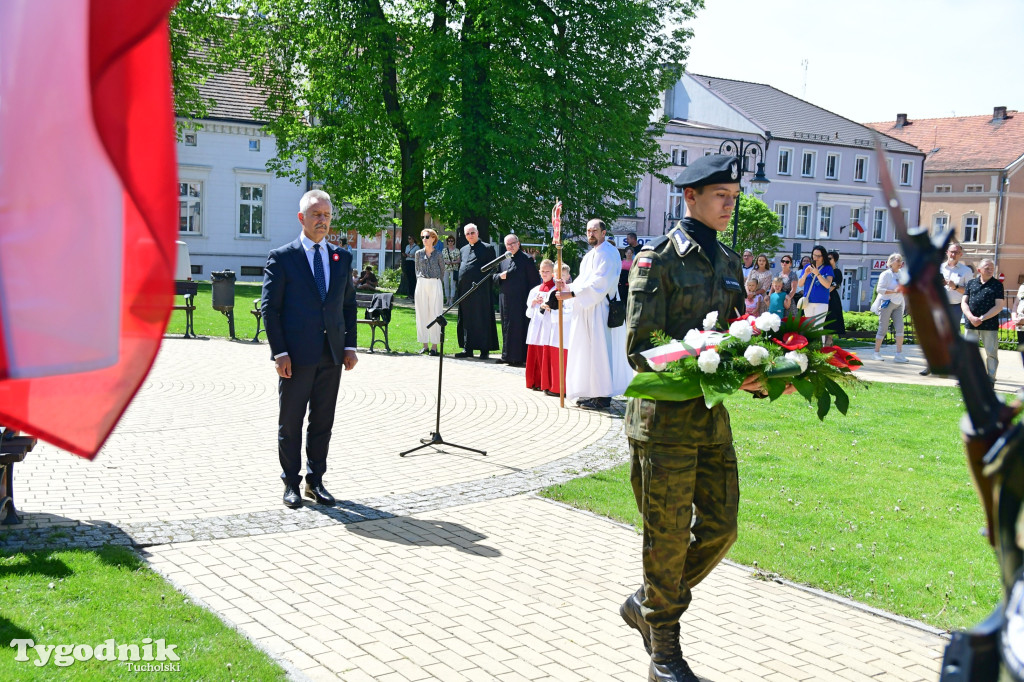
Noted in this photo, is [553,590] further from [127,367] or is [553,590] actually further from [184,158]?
[184,158]

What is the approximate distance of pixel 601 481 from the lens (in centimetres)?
890

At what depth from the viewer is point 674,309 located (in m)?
4.65

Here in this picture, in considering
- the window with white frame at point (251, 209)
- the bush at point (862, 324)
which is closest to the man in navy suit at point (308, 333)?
the bush at point (862, 324)

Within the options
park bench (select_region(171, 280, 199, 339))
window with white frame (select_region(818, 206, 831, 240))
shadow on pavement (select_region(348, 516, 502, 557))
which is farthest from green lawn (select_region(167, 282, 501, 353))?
window with white frame (select_region(818, 206, 831, 240))

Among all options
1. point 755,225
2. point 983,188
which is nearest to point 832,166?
point 983,188

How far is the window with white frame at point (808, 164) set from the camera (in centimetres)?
6800

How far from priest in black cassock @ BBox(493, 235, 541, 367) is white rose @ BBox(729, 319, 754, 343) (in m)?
12.2

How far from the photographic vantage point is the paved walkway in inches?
196

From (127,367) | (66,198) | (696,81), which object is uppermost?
(696,81)

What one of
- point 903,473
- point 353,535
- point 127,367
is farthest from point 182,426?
point 127,367

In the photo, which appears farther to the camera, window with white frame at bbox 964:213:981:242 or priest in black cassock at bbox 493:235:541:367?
window with white frame at bbox 964:213:981:242

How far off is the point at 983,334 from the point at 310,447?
12.8 m

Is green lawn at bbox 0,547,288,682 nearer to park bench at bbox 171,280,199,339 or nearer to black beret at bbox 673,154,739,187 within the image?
black beret at bbox 673,154,739,187

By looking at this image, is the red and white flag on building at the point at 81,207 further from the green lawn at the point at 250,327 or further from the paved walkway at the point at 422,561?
the green lawn at the point at 250,327
